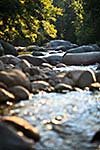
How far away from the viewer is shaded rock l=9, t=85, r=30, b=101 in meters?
11.4

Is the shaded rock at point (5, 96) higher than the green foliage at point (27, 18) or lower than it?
lower

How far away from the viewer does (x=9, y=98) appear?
1102cm

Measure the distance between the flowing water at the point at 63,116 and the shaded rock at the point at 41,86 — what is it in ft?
1.99

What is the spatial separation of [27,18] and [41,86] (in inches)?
572

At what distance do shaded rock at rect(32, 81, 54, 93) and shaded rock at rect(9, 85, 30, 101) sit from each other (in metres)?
1.22

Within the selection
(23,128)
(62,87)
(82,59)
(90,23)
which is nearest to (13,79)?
(62,87)

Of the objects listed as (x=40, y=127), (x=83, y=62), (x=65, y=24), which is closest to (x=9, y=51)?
(x=83, y=62)

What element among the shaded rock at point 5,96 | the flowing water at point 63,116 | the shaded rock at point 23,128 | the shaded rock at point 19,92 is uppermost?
the shaded rock at point 19,92

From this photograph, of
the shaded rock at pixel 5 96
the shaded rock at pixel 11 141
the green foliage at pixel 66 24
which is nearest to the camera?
the shaded rock at pixel 11 141

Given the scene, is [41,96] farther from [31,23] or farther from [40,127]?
[31,23]

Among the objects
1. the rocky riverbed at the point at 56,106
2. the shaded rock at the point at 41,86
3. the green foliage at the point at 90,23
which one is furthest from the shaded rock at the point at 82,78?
the green foliage at the point at 90,23

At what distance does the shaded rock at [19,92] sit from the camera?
37.4 ft

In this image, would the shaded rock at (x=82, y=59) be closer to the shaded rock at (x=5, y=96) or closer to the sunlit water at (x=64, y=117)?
the sunlit water at (x=64, y=117)

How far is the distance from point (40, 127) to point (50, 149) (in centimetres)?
139
